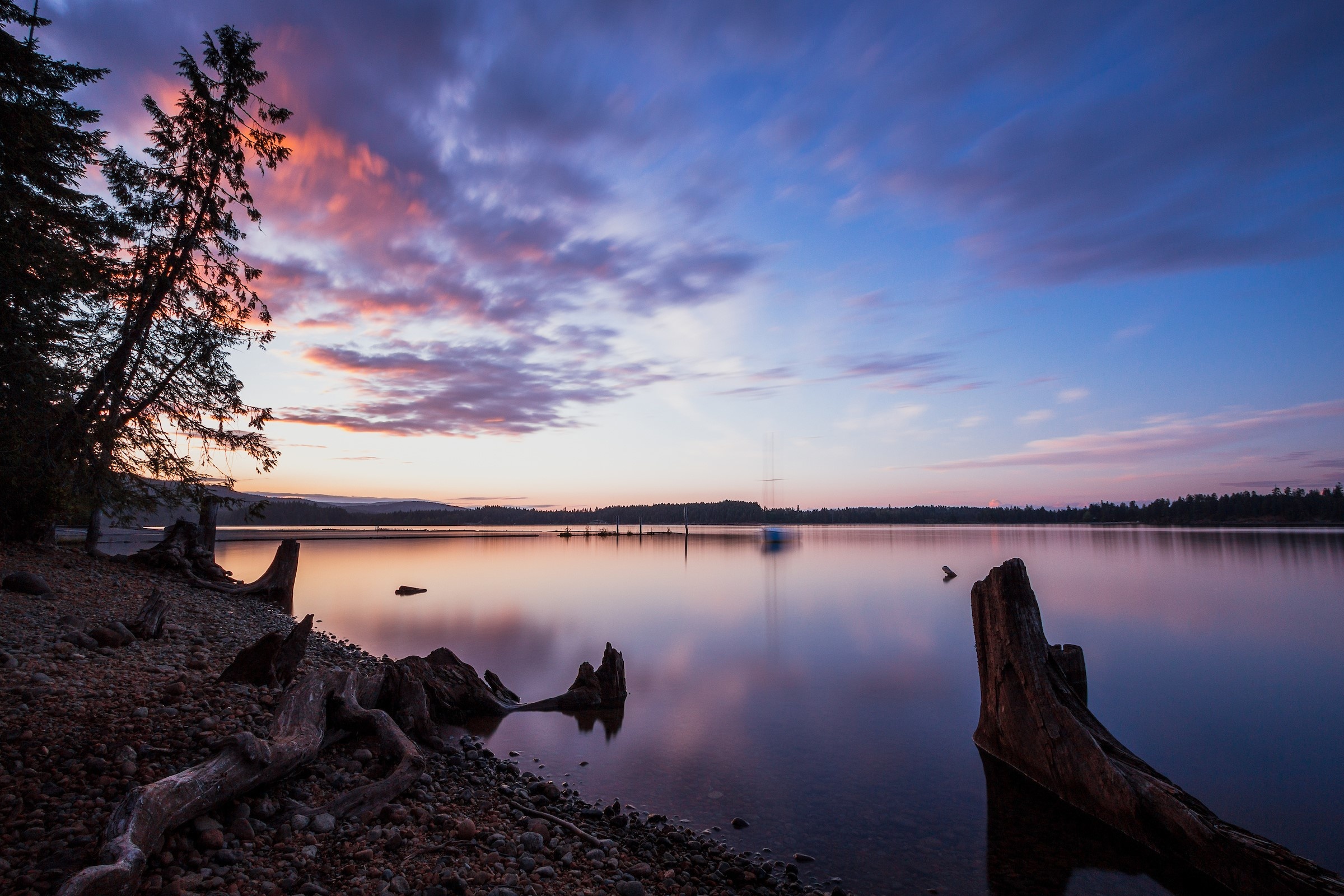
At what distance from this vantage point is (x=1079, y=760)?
773 cm

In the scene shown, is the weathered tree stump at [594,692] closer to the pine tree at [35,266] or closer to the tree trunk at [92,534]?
the pine tree at [35,266]

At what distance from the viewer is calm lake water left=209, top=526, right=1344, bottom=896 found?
7375mm

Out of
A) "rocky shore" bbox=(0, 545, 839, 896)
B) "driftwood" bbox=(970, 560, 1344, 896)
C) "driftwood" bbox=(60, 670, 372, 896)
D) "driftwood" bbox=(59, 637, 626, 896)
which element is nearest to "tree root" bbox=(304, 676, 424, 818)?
"driftwood" bbox=(59, 637, 626, 896)

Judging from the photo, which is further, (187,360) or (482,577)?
(482,577)

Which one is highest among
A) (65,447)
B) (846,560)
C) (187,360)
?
(187,360)

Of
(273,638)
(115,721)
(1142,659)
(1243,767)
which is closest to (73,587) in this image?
(273,638)

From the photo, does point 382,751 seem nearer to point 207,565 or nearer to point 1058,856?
point 1058,856

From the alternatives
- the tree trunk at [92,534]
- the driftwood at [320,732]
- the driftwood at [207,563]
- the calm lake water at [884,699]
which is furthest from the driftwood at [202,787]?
the tree trunk at [92,534]

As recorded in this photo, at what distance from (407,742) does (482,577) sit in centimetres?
3697

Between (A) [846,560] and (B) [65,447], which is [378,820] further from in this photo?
(A) [846,560]

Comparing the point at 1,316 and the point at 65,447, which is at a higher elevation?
the point at 1,316

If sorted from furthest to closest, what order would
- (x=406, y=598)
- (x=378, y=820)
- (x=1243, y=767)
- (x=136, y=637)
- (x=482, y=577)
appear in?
(x=482, y=577)
(x=406, y=598)
(x=1243, y=767)
(x=136, y=637)
(x=378, y=820)

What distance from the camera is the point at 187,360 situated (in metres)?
14.0

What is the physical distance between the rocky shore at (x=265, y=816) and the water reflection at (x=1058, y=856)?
246cm
